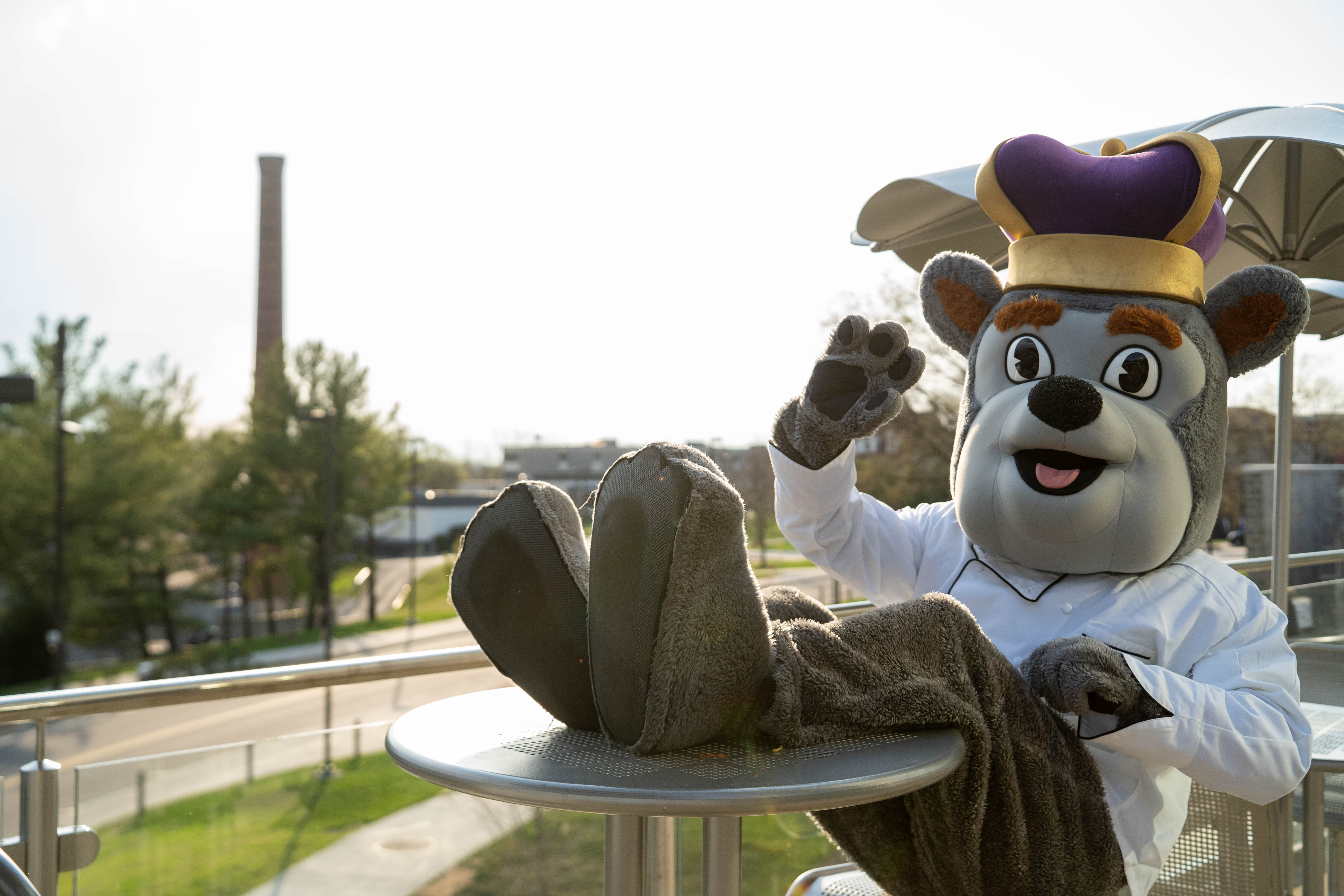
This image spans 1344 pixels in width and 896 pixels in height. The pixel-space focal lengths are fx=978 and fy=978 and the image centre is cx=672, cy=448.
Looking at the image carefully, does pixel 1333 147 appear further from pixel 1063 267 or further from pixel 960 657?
pixel 960 657

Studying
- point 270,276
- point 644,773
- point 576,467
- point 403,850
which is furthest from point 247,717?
point 644,773

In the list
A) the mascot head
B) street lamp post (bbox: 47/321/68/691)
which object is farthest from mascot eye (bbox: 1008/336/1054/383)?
street lamp post (bbox: 47/321/68/691)

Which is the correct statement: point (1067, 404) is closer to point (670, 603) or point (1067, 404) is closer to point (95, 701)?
point (670, 603)

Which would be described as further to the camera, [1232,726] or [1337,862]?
[1337,862]

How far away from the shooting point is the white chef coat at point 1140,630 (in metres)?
1.43

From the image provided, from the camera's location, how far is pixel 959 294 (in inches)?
80.1

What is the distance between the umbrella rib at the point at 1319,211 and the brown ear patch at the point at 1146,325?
49.3 inches

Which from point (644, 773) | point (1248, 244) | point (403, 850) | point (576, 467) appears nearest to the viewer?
point (644, 773)

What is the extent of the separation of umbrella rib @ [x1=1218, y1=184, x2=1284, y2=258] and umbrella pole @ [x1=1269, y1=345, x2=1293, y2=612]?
334 mm

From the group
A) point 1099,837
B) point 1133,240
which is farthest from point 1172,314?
point 1099,837

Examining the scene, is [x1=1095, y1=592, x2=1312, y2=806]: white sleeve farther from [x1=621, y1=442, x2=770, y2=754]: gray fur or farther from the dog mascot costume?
[x1=621, y1=442, x2=770, y2=754]: gray fur

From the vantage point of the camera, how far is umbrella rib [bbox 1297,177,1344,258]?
8.50 feet

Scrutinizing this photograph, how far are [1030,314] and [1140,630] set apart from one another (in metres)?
0.61

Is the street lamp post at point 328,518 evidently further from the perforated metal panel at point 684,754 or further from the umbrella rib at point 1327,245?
the perforated metal panel at point 684,754
